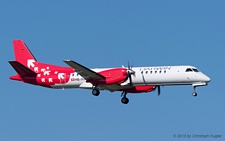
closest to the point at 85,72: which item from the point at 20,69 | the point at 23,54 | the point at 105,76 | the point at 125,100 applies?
the point at 105,76

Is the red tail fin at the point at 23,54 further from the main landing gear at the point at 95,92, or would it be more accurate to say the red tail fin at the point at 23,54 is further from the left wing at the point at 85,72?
the main landing gear at the point at 95,92

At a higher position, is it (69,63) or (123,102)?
(69,63)

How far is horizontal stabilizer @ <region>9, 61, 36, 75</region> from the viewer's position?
39.3 meters

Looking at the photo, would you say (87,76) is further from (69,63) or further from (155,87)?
(155,87)

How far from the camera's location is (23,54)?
141 feet

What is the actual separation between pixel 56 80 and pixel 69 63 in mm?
3897

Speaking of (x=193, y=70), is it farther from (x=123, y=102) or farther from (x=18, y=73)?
(x=18, y=73)

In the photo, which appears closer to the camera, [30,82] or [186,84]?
[186,84]

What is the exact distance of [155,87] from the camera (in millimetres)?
40312

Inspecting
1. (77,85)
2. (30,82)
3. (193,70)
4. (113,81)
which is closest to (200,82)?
(193,70)

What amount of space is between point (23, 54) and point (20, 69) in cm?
312

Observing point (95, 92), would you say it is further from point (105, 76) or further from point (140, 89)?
point (140, 89)

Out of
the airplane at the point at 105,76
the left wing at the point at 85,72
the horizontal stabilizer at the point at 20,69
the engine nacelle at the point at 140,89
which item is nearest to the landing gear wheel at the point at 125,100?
the airplane at the point at 105,76

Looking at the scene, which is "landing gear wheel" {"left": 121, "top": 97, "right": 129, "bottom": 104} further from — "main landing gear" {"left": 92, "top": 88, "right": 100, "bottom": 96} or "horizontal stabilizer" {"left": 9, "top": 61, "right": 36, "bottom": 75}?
"horizontal stabilizer" {"left": 9, "top": 61, "right": 36, "bottom": 75}
